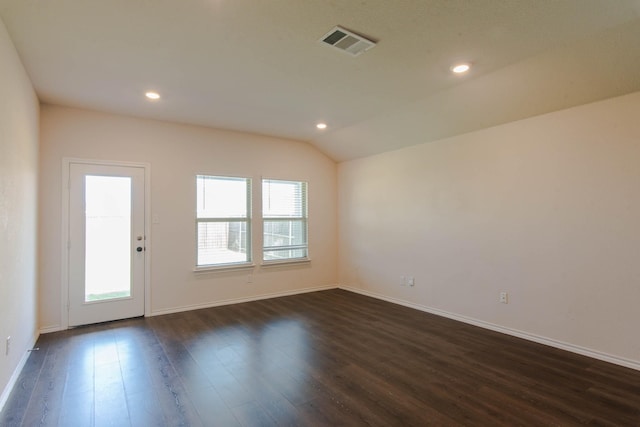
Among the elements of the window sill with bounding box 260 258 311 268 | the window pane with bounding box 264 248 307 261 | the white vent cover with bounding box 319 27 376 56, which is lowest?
the window sill with bounding box 260 258 311 268

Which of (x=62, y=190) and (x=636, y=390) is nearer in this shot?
(x=636, y=390)

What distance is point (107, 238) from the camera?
4.20m

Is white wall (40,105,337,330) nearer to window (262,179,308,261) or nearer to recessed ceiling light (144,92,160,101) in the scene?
window (262,179,308,261)

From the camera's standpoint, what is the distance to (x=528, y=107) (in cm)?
341

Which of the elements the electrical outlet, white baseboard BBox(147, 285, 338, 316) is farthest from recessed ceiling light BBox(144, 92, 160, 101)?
the electrical outlet

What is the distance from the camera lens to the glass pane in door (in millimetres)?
4098

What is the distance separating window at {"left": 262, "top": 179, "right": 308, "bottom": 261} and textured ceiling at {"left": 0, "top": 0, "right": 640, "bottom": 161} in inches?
64.9

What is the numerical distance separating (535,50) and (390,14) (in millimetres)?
1319

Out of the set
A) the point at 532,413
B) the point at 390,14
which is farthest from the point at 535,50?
the point at 532,413

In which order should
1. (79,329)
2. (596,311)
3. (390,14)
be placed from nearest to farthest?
(390,14) < (596,311) < (79,329)

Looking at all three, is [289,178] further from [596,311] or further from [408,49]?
[596,311]

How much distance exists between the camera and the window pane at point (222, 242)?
4914 millimetres

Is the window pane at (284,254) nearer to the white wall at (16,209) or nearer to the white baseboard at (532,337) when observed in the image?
the white baseboard at (532,337)

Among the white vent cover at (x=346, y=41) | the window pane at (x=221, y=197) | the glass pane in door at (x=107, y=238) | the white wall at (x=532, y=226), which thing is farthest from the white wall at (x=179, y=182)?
the white vent cover at (x=346, y=41)
